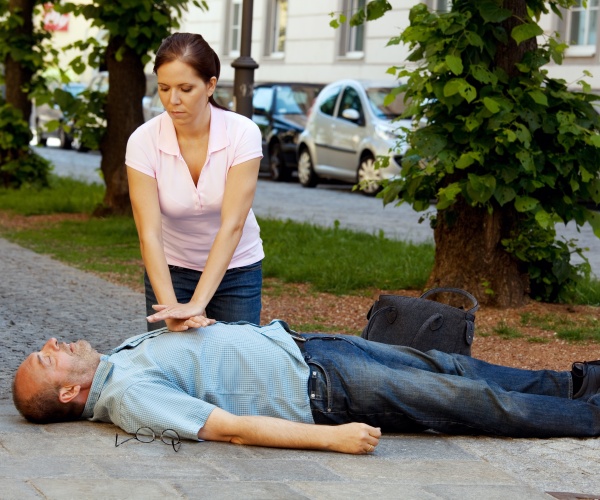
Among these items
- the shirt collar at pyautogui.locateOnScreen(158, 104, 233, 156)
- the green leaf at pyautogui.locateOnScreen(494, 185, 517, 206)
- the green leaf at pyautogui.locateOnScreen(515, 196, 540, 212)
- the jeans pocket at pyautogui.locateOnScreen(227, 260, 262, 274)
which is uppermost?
the shirt collar at pyautogui.locateOnScreen(158, 104, 233, 156)

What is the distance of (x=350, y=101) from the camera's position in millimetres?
21703

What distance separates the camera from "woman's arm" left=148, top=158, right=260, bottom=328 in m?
4.98

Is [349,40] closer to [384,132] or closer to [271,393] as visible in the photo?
[384,132]

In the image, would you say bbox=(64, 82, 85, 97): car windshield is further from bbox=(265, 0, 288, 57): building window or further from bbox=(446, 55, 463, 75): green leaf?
bbox=(446, 55, 463, 75): green leaf

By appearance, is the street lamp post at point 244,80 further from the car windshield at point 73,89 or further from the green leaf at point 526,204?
the car windshield at point 73,89

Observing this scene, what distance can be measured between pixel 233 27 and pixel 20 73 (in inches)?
649

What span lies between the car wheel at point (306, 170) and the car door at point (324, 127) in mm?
276

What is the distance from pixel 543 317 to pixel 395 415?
3.93 metres

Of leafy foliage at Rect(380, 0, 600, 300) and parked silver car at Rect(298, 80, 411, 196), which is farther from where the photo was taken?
parked silver car at Rect(298, 80, 411, 196)

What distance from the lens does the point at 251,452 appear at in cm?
475

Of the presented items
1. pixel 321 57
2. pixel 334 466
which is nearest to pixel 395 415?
pixel 334 466

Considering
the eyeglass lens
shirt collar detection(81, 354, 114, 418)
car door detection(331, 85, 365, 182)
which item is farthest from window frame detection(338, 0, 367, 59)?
the eyeglass lens

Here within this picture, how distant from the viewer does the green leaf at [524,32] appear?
8.48 metres

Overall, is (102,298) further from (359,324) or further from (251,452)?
(251,452)
